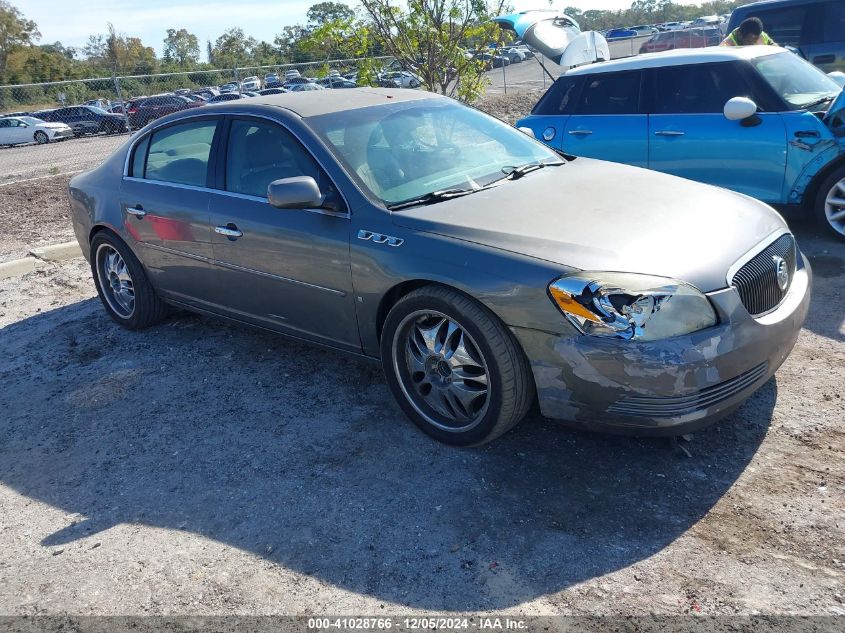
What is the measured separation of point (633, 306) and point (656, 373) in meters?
0.28

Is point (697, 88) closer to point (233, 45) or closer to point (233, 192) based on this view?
point (233, 192)

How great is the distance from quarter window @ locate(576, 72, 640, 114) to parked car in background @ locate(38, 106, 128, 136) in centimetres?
2175

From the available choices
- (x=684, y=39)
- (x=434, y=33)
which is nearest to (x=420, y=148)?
(x=434, y=33)

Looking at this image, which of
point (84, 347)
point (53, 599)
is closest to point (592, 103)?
point (84, 347)

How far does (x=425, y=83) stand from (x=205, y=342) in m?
5.65

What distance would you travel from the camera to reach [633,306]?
121 inches

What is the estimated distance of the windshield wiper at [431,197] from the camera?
12.8 feet

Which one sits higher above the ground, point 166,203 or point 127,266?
point 166,203

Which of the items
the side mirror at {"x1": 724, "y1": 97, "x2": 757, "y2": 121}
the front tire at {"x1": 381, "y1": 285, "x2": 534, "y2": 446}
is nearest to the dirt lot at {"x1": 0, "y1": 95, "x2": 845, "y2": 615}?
the front tire at {"x1": 381, "y1": 285, "x2": 534, "y2": 446}

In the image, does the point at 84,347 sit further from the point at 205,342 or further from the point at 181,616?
the point at 181,616

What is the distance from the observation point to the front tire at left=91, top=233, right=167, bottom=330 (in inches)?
217

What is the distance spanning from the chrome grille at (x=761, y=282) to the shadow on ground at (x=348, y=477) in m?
0.63

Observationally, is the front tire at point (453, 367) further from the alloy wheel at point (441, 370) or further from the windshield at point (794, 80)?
the windshield at point (794, 80)

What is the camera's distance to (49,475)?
Result: 3.90 m
